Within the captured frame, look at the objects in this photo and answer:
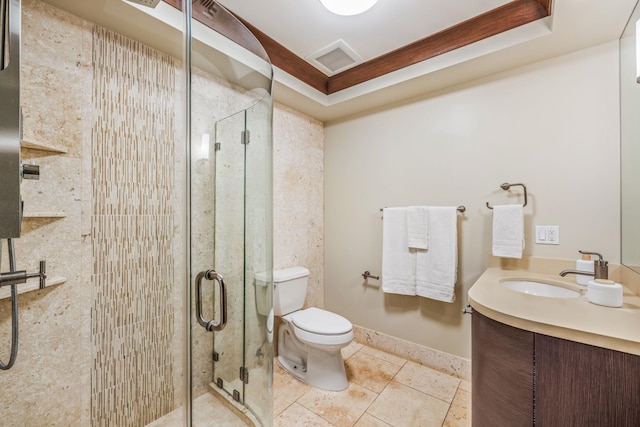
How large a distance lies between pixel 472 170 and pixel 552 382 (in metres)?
1.38

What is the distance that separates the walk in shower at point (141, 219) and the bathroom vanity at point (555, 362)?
1.04 m

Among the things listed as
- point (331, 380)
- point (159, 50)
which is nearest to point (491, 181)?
point (331, 380)

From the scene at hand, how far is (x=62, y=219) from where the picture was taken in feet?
4.08

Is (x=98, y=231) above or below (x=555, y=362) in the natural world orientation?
above

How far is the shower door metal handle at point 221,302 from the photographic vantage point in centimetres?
118

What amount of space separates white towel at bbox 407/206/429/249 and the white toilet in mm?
764

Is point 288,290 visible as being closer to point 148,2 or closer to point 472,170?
point 472,170

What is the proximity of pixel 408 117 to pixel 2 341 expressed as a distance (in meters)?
2.62

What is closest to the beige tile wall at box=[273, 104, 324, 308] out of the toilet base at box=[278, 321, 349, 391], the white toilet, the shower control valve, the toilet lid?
the white toilet

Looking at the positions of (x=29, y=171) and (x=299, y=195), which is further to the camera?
(x=299, y=195)

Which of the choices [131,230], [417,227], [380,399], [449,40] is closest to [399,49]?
[449,40]

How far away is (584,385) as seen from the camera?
83cm

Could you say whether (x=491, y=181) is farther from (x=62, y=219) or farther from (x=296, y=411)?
(x=62, y=219)

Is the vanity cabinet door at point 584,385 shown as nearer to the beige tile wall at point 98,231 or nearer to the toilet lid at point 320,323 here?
the toilet lid at point 320,323
